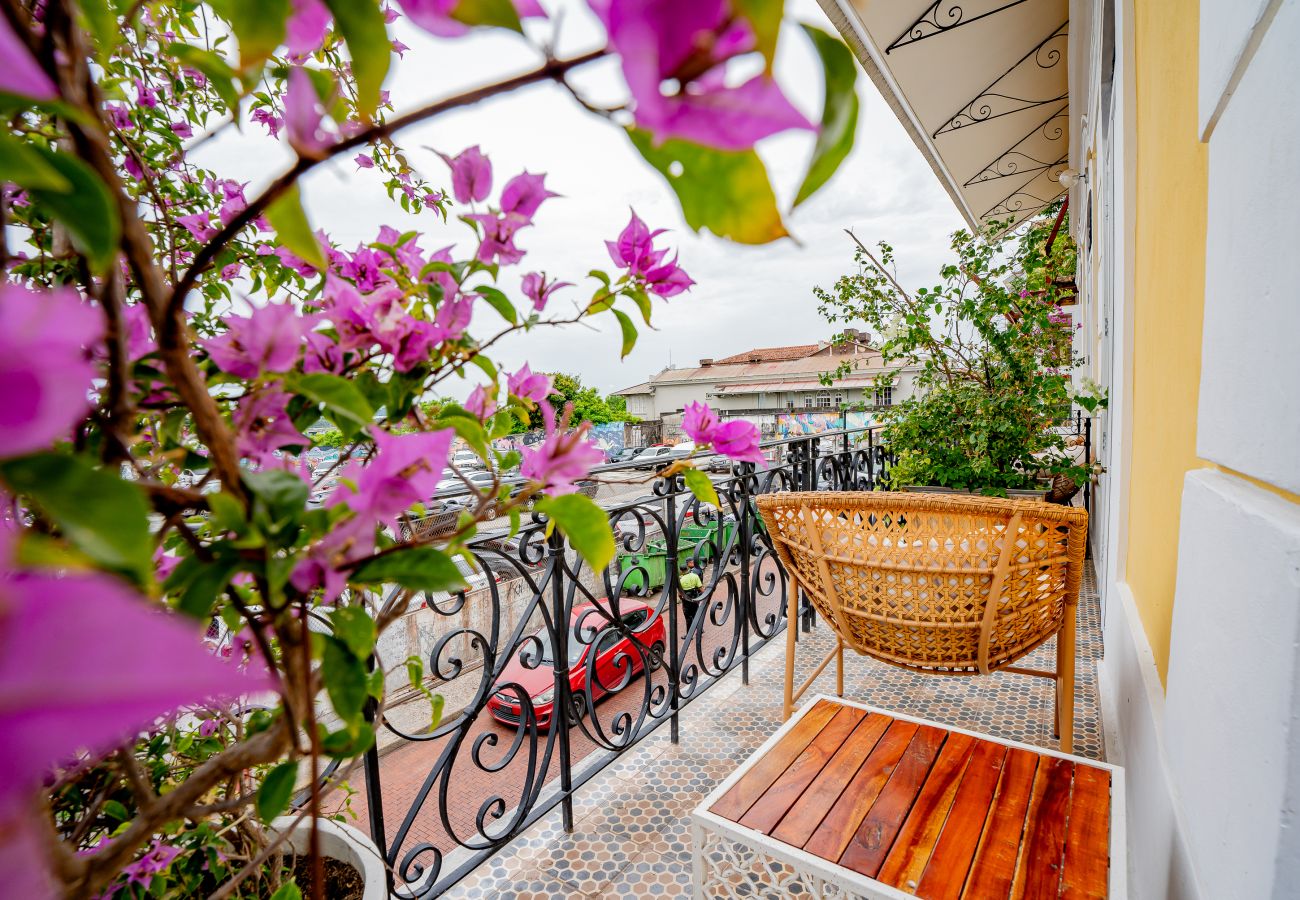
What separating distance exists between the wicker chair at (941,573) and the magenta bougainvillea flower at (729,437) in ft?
3.82

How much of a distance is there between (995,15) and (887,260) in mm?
1128

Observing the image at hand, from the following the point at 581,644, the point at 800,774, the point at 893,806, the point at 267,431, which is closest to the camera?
the point at 267,431

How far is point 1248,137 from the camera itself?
637 mm

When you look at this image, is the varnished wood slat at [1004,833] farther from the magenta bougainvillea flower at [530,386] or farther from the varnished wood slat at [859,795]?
the magenta bougainvillea flower at [530,386]

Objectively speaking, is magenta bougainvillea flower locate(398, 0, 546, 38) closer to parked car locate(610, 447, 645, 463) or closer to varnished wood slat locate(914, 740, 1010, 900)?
parked car locate(610, 447, 645, 463)

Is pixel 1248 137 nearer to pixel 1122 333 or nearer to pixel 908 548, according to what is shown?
pixel 908 548

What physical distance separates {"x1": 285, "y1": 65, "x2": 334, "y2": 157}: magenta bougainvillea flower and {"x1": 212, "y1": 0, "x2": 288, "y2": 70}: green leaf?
2 cm

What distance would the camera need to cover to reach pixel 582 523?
47cm

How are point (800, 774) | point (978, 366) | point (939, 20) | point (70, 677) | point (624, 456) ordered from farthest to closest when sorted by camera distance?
point (624, 456) < point (978, 366) < point (939, 20) < point (800, 774) < point (70, 677)

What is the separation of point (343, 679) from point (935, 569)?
1.55m

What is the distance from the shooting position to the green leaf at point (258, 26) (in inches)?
9.9

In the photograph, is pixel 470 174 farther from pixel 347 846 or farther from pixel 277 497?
pixel 347 846

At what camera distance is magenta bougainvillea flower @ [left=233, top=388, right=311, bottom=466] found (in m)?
0.42

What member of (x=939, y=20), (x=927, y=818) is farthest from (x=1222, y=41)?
(x=939, y=20)
